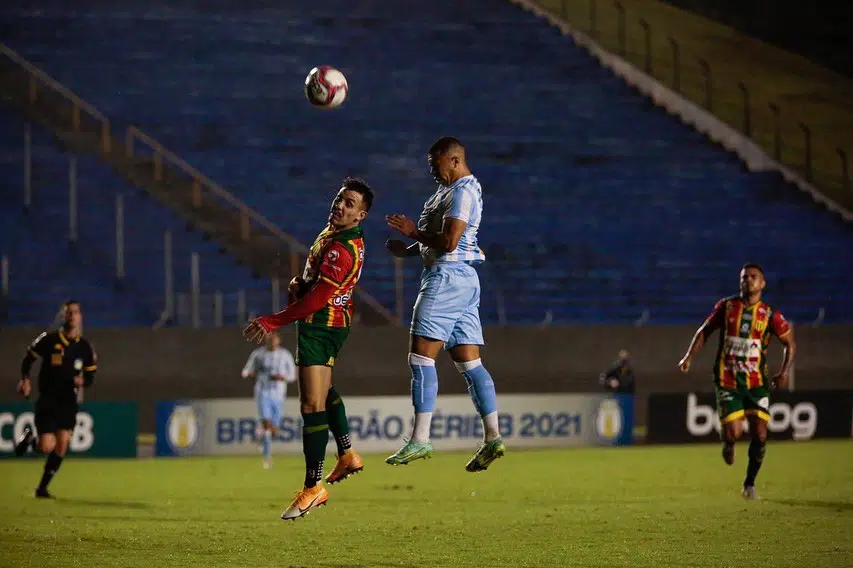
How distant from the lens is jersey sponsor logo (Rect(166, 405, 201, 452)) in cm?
2267

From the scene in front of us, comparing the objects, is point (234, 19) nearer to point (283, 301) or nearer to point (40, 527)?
point (283, 301)

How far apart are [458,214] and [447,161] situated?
401 mm

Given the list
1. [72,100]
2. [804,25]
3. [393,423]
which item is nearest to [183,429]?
[393,423]

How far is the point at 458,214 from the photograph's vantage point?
9164 millimetres

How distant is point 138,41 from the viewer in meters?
32.3

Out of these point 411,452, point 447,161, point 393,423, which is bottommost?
point 393,423

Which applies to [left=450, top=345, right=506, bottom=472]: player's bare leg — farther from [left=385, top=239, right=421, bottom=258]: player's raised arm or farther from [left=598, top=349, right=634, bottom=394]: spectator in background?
[left=598, top=349, right=634, bottom=394]: spectator in background

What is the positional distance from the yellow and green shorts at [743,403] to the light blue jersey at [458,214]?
6.34 meters

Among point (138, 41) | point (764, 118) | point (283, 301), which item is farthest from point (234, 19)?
point (764, 118)

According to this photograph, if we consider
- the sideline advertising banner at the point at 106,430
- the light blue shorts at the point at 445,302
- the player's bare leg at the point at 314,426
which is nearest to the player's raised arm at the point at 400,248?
the light blue shorts at the point at 445,302

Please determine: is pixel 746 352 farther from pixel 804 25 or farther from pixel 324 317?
pixel 804 25

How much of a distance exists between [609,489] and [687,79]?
67.5 ft

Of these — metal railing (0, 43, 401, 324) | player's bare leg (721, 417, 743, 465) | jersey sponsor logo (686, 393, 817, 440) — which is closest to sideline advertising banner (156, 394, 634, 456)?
jersey sponsor logo (686, 393, 817, 440)

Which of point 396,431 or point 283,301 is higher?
point 283,301
